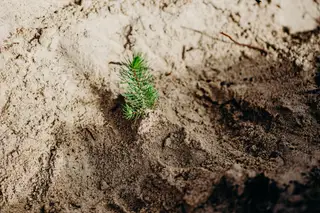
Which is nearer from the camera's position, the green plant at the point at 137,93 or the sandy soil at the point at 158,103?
the sandy soil at the point at 158,103

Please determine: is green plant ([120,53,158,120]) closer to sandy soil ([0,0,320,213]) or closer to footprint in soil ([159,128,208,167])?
sandy soil ([0,0,320,213])

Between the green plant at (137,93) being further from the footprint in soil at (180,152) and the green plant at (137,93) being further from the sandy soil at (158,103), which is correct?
the footprint in soil at (180,152)

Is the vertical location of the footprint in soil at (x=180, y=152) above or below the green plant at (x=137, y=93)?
below

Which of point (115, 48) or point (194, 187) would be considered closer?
point (194, 187)

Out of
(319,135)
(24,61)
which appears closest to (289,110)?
(319,135)

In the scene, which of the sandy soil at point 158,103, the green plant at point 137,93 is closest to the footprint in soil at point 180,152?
the sandy soil at point 158,103

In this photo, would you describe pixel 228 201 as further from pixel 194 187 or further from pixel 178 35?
pixel 178 35

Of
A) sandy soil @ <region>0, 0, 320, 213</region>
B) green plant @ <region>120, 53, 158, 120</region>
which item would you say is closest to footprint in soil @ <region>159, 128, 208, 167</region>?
sandy soil @ <region>0, 0, 320, 213</region>
